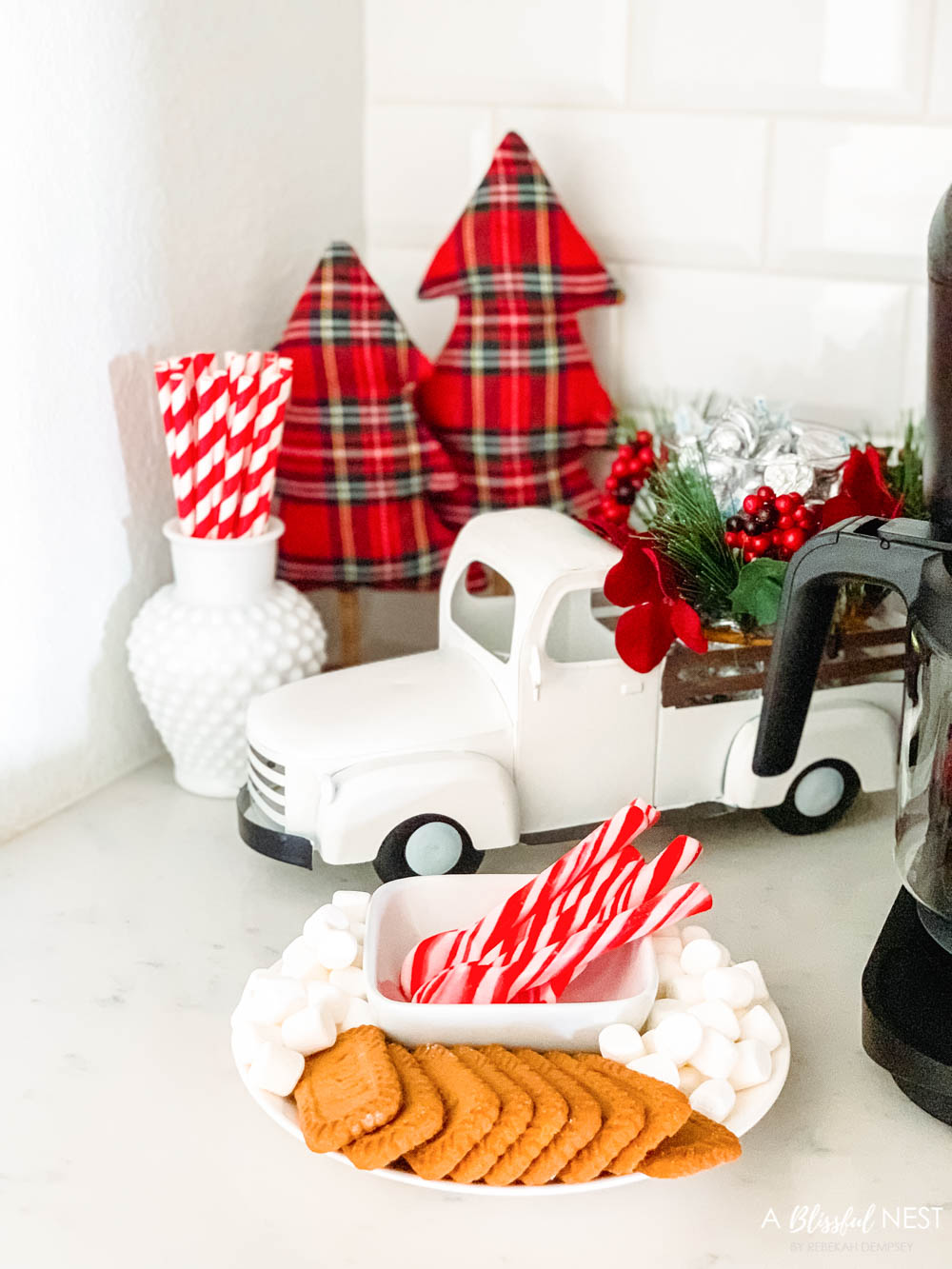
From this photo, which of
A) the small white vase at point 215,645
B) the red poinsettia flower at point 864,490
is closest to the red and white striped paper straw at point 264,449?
the small white vase at point 215,645

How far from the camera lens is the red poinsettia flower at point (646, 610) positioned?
0.77 meters

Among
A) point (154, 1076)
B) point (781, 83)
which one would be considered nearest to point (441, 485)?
point (781, 83)

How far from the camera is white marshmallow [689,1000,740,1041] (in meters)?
0.61

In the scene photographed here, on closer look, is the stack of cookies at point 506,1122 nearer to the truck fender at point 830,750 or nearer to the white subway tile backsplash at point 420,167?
the truck fender at point 830,750

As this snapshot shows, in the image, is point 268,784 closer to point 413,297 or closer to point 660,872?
point 660,872

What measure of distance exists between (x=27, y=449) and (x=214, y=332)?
0.21 m

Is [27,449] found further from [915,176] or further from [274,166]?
[915,176]

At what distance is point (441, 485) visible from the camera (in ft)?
3.38

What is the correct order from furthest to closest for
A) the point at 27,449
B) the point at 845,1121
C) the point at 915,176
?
the point at 915,176 < the point at 27,449 < the point at 845,1121

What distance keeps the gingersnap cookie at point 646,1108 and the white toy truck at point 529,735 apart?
0.23 meters

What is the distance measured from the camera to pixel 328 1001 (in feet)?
1.99

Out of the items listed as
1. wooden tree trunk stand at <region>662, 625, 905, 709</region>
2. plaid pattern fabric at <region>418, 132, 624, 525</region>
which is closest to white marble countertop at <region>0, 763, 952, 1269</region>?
wooden tree trunk stand at <region>662, 625, 905, 709</region>

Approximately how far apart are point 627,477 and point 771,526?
0.13m

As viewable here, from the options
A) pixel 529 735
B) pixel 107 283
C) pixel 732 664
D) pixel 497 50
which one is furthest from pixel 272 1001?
pixel 497 50
